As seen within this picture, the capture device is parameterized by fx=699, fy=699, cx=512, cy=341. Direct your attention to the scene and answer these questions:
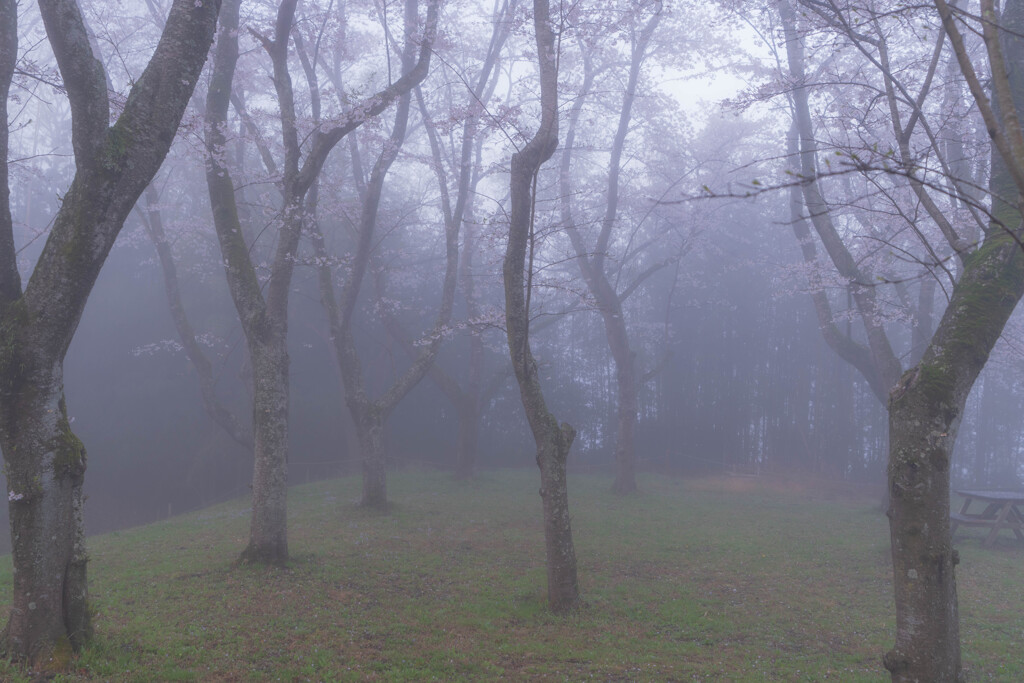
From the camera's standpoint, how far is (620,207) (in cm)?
1572

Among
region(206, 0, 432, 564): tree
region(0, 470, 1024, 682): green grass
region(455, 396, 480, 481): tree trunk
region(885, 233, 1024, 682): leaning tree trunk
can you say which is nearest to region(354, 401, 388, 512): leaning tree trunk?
region(0, 470, 1024, 682): green grass

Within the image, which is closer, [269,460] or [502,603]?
[502,603]

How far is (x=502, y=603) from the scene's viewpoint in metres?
5.91

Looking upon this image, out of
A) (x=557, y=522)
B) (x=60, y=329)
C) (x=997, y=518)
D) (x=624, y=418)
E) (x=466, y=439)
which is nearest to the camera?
(x=60, y=329)

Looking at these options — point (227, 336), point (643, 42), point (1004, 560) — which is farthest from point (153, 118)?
point (227, 336)

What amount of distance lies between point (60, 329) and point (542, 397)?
328 centimetres

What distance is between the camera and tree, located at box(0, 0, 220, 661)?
3.52 meters

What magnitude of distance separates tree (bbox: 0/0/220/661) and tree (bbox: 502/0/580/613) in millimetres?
2691

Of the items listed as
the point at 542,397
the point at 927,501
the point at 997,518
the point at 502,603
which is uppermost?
the point at 542,397

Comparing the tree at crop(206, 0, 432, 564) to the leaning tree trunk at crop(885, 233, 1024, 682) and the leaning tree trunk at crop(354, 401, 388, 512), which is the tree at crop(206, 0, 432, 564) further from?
the leaning tree trunk at crop(885, 233, 1024, 682)

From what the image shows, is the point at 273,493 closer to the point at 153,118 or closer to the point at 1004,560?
the point at 153,118

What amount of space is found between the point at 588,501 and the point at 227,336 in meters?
8.87

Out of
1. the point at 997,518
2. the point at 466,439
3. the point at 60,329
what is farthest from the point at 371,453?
the point at 997,518

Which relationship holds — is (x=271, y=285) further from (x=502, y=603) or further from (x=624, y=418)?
(x=624, y=418)
